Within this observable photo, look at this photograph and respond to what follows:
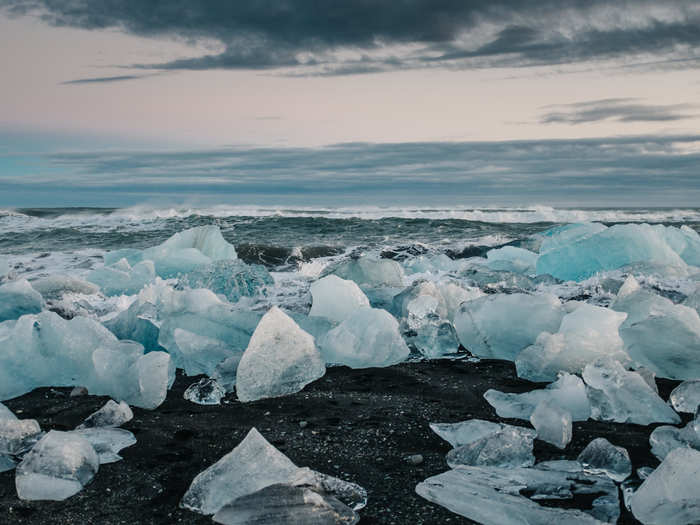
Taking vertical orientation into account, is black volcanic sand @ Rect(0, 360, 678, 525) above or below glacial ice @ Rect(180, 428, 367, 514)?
below

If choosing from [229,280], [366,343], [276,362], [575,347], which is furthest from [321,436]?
[229,280]

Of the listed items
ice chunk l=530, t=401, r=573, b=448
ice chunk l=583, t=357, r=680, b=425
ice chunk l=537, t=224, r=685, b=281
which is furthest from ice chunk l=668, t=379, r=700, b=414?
ice chunk l=537, t=224, r=685, b=281

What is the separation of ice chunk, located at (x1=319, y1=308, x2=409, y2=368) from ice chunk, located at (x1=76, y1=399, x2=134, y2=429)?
3.49ft

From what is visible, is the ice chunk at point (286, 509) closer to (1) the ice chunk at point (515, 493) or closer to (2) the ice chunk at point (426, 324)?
(1) the ice chunk at point (515, 493)

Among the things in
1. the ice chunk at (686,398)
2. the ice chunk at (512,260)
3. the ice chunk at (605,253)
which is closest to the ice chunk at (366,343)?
the ice chunk at (686,398)

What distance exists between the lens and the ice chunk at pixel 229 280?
5.27m

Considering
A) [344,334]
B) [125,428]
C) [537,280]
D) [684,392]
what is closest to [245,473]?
[125,428]

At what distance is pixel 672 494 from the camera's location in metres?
1.48

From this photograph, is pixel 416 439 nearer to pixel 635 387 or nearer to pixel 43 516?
pixel 635 387

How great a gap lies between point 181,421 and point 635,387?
1.79 meters

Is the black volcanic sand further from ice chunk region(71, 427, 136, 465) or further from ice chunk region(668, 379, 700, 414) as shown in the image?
ice chunk region(668, 379, 700, 414)

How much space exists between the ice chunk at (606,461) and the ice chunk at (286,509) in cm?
77

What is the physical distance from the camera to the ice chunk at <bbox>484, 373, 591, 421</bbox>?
7.29 feet

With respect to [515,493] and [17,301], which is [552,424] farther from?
[17,301]
